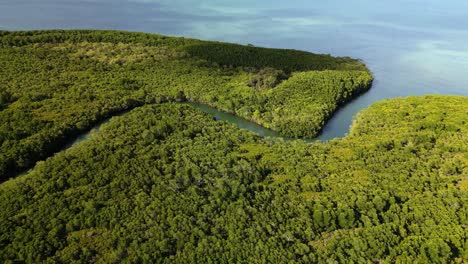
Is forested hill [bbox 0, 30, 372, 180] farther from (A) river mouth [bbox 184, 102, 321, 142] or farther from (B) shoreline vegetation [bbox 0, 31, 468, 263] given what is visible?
(A) river mouth [bbox 184, 102, 321, 142]

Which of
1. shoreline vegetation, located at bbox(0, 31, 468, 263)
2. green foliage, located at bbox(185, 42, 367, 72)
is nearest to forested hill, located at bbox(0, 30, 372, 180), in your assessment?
green foliage, located at bbox(185, 42, 367, 72)

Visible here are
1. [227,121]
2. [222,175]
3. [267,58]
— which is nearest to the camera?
[222,175]

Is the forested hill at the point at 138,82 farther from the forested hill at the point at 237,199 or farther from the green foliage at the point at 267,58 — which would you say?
the forested hill at the point at 237,199

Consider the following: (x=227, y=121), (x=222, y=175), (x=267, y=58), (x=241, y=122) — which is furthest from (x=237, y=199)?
(x=267, y=58)

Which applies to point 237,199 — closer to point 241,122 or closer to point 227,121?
point 227,121

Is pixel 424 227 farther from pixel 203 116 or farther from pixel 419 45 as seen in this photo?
pixel 419 45

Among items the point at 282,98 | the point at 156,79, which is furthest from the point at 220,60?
the point at 282,98
